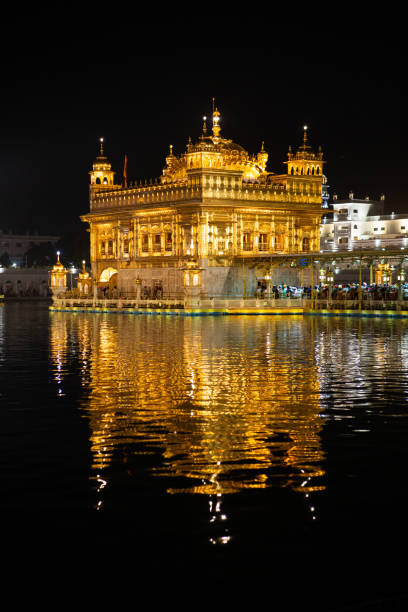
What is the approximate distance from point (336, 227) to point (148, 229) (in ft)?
209

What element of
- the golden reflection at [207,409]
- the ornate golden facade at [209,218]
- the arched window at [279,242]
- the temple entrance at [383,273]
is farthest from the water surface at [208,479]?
the temple entrance at [383,273]

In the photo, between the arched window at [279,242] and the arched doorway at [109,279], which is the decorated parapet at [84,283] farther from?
the arched window at [279,242]

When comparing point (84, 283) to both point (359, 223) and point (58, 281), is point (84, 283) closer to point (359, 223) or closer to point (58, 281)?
point (58, 281)

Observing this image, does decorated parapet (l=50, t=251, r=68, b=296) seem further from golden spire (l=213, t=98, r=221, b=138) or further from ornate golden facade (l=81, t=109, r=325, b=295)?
golden spire (l=213, t=98, r=221, b=138)

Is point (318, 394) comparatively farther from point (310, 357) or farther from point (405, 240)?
point (405, 240)

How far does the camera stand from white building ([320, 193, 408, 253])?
11825 cm

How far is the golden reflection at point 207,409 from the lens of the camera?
1095 centimetres

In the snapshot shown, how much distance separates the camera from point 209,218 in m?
60.6

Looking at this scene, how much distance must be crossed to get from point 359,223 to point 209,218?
66773 mm

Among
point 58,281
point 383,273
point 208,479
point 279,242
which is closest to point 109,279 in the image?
point 58,281

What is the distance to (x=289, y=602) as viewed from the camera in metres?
6.98

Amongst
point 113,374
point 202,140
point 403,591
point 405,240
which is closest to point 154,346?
point 113,374

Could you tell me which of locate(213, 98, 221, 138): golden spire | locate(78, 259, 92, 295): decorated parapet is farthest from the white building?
locate(213, 98, 221, 138): golden spire

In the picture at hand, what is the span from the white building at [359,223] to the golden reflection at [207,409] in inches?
3593
